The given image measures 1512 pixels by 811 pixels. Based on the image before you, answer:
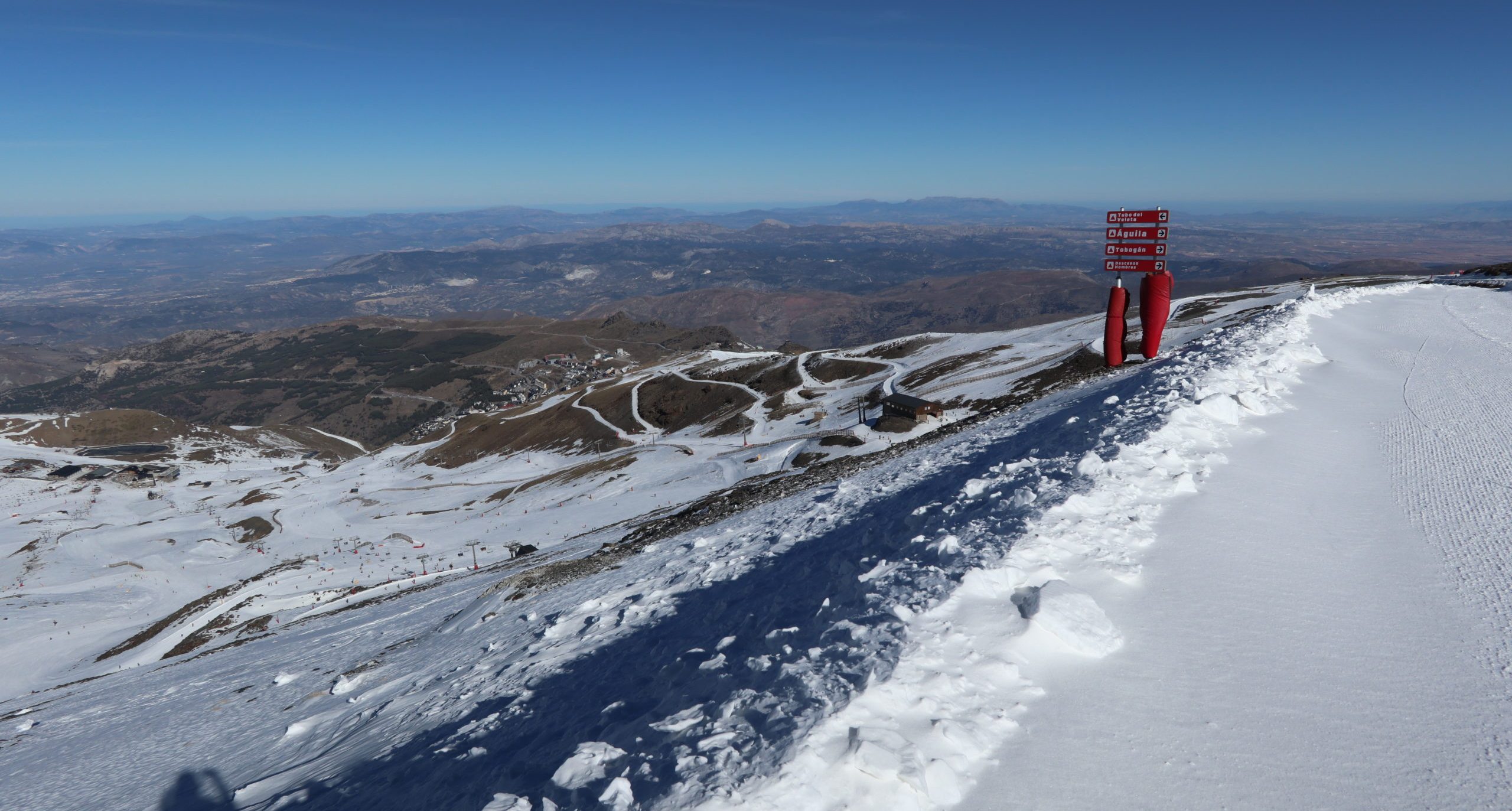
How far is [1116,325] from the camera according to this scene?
98.9 ft

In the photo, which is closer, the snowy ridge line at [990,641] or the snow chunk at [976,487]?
the snowy ridge line at [990,641]

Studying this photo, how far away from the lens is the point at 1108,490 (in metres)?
10.1

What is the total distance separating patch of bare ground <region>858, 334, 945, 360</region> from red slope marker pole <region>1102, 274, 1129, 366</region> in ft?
179

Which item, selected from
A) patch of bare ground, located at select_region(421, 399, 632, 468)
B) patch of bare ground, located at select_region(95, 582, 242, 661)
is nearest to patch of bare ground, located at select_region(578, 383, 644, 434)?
patch of bare ground, located at select_region(421, 399, 632, 468)

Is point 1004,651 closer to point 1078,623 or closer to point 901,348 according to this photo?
point 1078,623

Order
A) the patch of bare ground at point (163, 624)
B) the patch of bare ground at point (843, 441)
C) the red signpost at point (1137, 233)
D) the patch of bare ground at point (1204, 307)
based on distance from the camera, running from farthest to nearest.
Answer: the patch of bare ground at point (1204, 307) < the patch of bare ground at point (843, 441) < the patch of bare ground at point (163, 624) < the red signpost at point (1137, 233)

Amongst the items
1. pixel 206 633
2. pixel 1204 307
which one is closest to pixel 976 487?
pixel 206 633

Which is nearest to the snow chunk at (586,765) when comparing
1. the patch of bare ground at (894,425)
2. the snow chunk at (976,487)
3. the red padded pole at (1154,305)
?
the snow chunk at (976,487)

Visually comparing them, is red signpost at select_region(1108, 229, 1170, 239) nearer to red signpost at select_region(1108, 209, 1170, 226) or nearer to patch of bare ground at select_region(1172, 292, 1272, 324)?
red signpost at select_region(1108, 209, 1170, 226)

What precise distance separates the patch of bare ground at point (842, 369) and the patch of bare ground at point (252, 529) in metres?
62.8

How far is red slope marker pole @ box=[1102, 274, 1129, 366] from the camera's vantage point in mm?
29000

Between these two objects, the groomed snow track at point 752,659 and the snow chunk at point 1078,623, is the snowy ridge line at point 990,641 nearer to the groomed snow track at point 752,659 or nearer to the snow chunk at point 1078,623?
the snow chunk at point 1078,623

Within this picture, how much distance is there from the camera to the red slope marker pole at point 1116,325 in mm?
29000

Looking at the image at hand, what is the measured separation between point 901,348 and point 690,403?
29384 millimetres
